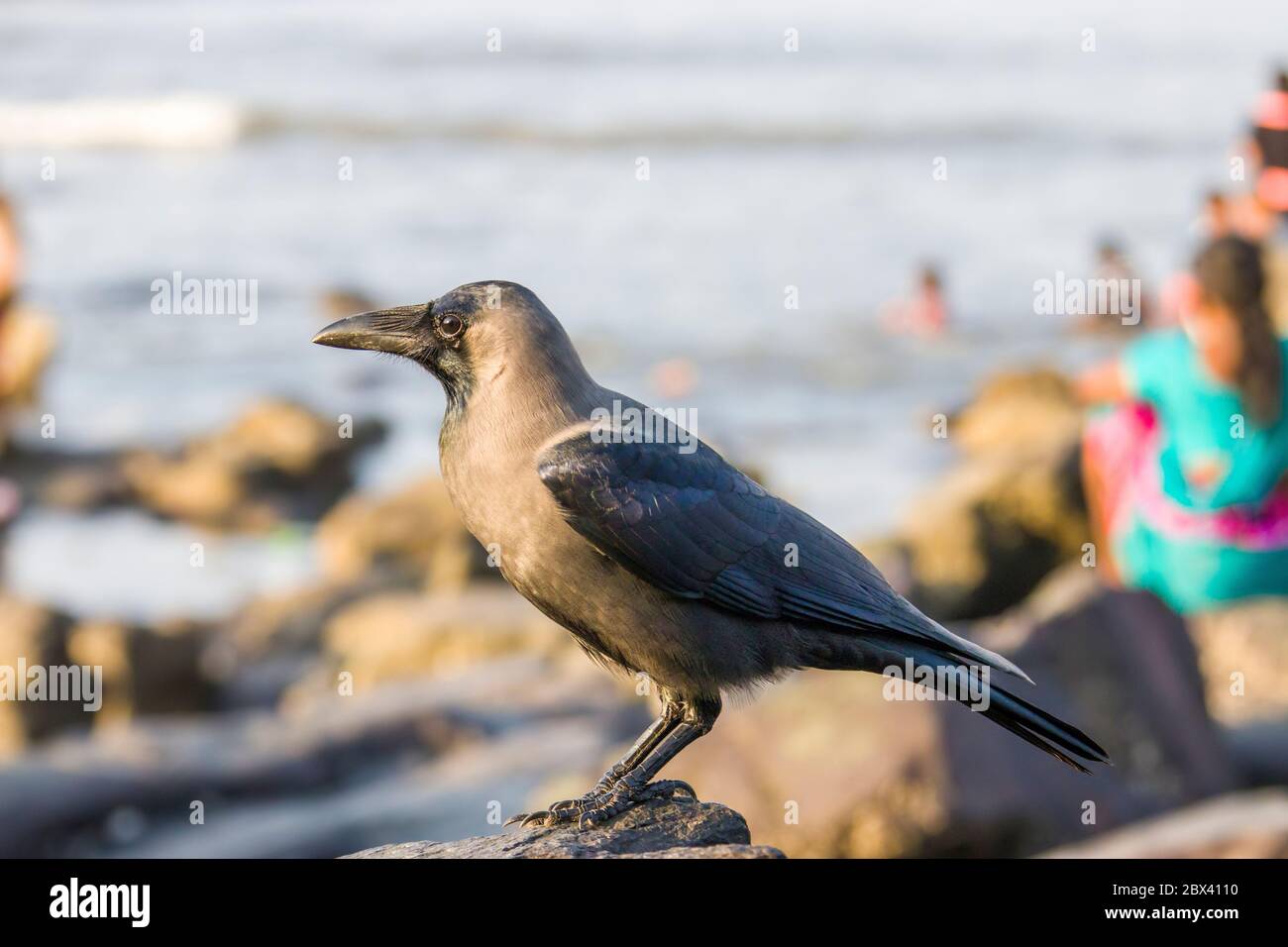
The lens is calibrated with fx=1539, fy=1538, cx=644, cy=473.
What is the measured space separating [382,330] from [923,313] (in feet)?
43.9

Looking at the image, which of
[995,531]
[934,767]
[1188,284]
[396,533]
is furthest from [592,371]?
[934,767]

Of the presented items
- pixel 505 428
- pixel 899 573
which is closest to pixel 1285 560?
pixel 899 573

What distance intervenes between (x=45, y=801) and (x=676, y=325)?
9.91m

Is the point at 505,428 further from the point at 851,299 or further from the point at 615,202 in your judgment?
the point at 615,202

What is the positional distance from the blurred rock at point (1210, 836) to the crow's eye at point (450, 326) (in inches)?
125

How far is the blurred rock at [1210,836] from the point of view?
16.5 feet

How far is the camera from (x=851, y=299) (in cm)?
1659

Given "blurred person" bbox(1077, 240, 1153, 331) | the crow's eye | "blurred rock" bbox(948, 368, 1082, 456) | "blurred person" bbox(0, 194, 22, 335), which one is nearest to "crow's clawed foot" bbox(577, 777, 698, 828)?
the crow's eye

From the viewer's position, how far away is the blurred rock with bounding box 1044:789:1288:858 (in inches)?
198
